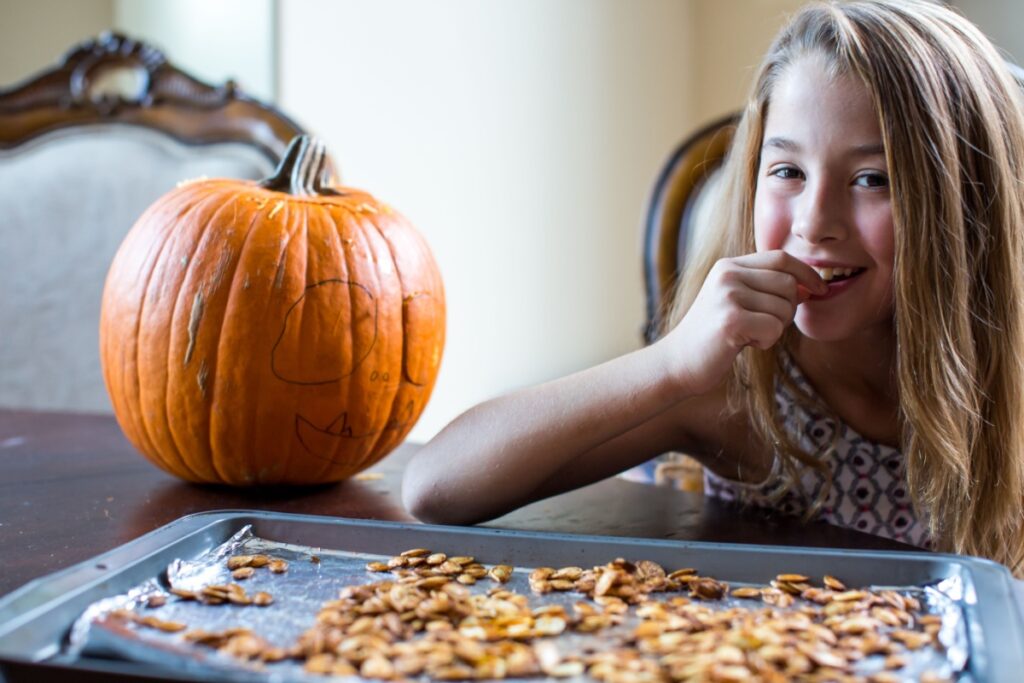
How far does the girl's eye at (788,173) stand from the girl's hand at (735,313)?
89 mm

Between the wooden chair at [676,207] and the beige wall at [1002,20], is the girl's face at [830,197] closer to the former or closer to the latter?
the wooden chair at [676,207]

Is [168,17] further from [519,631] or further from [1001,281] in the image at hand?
[519,631]

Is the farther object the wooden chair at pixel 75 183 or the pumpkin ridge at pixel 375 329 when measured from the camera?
the wooden chair at pixel 75 183

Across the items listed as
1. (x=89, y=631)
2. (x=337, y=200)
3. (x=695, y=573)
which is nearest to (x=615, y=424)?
(x=695, y=573)

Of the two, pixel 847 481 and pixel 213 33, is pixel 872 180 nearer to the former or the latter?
pixel 847 481

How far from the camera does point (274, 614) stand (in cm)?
55

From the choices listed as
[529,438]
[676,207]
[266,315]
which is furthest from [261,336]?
[676,207]

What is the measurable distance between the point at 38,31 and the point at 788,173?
1751 mm

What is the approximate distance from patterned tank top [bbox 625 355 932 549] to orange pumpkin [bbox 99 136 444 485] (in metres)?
0.37

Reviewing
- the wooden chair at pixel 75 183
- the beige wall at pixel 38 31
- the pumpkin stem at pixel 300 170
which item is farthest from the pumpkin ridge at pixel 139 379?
the beige wall at pixel 38 31

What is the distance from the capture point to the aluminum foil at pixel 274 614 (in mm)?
443

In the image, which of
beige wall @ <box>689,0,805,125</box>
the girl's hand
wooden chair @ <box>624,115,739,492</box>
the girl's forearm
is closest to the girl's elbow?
the girl's forearm

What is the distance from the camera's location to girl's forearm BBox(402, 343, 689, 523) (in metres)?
0.79

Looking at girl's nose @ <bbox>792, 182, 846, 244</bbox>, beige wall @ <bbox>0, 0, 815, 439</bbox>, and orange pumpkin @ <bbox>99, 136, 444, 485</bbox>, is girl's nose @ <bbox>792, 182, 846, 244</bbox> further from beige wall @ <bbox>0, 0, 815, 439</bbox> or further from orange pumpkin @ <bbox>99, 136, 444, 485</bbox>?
beige wall @ <bbox>0, 0, 815, 439</bbox>
